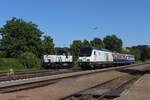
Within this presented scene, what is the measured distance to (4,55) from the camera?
68.7 meters

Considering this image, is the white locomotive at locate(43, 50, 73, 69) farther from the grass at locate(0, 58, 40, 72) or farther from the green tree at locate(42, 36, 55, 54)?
the green tree at locate(42, 36, 55, 54)

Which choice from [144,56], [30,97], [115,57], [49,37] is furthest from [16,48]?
[144,56]

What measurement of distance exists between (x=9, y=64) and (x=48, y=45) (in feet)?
90.9

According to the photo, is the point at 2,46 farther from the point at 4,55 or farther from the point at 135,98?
the point at 135,98

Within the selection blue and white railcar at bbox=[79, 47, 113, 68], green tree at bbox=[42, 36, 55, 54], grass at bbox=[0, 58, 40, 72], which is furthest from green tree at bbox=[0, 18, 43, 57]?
blue and white railcar at bbox=[79, 47, 113, 68]

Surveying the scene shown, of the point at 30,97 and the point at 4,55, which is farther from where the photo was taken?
the point at 4,55

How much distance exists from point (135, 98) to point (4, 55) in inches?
2267

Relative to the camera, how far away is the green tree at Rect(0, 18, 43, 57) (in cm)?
6869

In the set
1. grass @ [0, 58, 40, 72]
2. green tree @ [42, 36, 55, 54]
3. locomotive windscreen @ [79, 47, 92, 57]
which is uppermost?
green tree @ [42, 36, 55, 54]

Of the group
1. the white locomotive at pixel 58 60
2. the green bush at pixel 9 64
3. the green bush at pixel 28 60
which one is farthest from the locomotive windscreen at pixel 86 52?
the green bush at pixel 9 64

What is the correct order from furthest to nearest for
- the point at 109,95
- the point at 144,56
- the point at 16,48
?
the point at 144,56
the point at 16,48
the point at 109,95

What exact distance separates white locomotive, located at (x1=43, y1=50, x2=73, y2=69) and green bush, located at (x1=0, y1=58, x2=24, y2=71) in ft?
13.0

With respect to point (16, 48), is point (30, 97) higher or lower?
lower

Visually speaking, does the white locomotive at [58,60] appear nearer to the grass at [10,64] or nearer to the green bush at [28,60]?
the green bush at [28,60]
